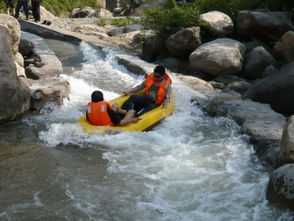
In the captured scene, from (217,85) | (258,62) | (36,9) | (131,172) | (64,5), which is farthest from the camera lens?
(64,5)

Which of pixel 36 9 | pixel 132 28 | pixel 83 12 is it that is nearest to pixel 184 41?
pixel 132 28

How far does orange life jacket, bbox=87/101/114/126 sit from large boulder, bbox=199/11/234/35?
6.35m

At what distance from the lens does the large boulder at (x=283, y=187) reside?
15.1 ft

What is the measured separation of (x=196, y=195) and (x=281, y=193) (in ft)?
3.35

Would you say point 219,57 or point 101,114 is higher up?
point 101,114

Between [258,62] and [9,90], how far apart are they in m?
6.24

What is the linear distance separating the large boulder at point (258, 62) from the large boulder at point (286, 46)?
0.89 feet

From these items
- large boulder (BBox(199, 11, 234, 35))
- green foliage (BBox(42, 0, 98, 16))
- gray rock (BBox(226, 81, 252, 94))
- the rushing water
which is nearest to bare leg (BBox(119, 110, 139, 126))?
the rushing water

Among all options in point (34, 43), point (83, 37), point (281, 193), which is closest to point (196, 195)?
point (281, 193)

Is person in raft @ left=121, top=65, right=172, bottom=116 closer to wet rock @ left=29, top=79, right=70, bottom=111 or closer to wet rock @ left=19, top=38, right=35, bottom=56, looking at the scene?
wet rock @ left=29, top=79, right=70, bottom=111

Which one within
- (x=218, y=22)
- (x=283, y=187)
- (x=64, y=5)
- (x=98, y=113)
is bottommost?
(x=64, y=5)

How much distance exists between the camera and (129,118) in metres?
7.04

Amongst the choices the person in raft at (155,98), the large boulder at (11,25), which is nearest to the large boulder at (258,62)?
the person in raft at (155,98)

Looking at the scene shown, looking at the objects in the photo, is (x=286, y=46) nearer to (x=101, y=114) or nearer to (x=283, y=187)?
(x=101, y=114)
